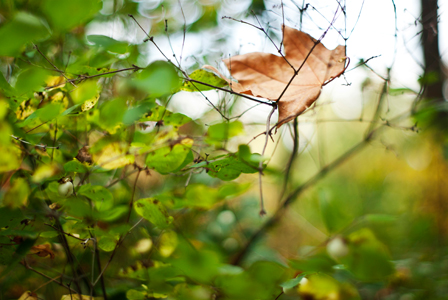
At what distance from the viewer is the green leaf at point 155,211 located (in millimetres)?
334

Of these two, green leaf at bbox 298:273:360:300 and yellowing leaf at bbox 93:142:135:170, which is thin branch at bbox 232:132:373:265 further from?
yellowing leaf at bbox 93:142:135:170

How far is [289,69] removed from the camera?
15.6 inches

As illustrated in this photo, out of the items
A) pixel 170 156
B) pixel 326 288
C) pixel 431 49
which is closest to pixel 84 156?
pixel 170 156

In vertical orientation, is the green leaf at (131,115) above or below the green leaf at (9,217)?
above

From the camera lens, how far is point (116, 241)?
1.24ft

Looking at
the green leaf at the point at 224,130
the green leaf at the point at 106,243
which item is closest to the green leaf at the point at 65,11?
the green leaf at the point at 224,130

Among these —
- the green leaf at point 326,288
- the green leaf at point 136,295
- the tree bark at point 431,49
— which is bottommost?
the green leaf at point 136,295

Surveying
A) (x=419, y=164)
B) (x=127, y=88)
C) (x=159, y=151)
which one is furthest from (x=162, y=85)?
(x=419, y=164)

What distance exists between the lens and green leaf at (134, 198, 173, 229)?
1.10 feet

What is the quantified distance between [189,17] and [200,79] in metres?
0.82

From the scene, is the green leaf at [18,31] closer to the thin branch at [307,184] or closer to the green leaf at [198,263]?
the green leaf at [198,263]

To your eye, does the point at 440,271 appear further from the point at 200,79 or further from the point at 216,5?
the point at 216,5

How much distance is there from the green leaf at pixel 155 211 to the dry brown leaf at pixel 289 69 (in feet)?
0.65

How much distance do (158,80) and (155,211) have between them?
0.19 metres
